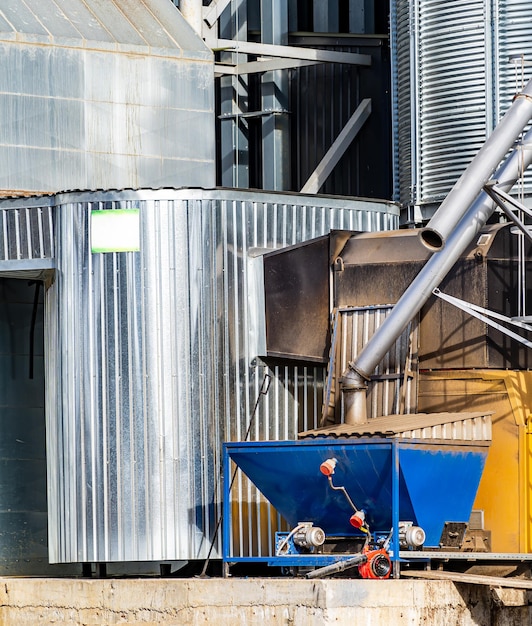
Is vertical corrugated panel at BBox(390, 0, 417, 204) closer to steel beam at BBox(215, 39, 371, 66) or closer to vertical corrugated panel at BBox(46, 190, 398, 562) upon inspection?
steel beam at BBox(215, 39, 371, 66)

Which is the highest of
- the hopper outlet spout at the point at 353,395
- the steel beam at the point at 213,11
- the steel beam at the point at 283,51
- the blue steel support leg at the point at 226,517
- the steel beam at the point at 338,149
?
the steel beam at the point at 213,11

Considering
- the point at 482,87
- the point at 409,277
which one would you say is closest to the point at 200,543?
the point at 409,277

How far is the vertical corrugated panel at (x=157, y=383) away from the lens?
812 inches

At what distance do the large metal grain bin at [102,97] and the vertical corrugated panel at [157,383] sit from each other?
3175mm

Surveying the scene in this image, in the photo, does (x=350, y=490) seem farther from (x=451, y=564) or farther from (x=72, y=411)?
(x=72, y=411)

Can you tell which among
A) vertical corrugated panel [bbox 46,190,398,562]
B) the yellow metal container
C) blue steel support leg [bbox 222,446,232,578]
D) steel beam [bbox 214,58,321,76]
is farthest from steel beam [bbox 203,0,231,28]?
blue steel support leg [bbox 222,446,232,578]

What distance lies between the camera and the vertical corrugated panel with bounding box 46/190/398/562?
67.7 feet

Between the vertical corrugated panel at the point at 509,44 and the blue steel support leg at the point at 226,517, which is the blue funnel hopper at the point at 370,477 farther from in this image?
the vertical corrugated panel at the point at 509,44

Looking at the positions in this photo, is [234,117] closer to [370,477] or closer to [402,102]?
[402,102]

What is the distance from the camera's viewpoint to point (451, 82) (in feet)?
79.1

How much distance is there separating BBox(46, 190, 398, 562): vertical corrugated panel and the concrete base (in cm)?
169

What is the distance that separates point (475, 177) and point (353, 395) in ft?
10.9

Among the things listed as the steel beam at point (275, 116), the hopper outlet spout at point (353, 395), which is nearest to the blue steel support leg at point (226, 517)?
the hopper outlet spout at point (353, 395)

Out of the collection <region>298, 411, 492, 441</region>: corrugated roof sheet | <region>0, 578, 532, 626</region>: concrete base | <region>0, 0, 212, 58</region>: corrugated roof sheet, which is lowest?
<region>0, 578, 532, 626</region>: concrete base
